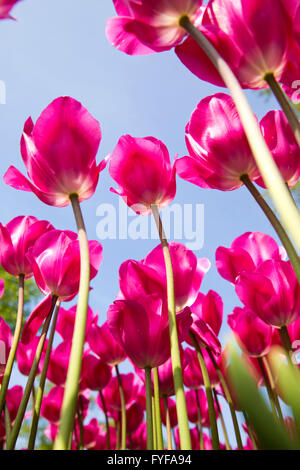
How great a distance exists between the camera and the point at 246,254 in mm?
828

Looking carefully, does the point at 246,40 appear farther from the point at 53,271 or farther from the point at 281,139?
the point at 53,271

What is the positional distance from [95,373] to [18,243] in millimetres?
514

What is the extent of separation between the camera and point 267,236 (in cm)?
85

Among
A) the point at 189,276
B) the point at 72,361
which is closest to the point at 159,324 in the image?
the point at 189,276

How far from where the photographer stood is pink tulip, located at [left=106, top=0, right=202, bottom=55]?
46 cm

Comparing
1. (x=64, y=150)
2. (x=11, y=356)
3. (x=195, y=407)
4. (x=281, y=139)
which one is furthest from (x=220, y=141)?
(x=195, y=407)

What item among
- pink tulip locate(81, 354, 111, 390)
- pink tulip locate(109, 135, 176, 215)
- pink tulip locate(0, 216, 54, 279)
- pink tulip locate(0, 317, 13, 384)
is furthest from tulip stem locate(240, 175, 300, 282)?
pink tulip locate(81, 354, 111, 390)

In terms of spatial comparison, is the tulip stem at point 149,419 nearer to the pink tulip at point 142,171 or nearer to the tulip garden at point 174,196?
the tulip garden at point 174,196

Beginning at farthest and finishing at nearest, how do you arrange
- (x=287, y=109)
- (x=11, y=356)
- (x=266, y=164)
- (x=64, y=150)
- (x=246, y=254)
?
(x=246, y=254) < (x=11, y=356) < (x=64, y=150) < (x=287, y=109) < (x=266, y=164)

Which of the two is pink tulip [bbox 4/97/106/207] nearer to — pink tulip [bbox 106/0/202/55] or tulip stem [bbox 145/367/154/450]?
pink tulip [bbox 106/0/202/55]

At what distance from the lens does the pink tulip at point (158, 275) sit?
0.70 m

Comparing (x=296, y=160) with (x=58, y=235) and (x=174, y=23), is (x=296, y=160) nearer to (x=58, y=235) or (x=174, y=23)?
(x=174, y=23)

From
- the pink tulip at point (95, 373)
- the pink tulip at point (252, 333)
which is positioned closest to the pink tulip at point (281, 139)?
the pink tulip at point (252, 333)
